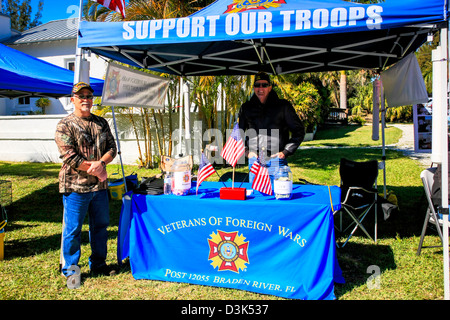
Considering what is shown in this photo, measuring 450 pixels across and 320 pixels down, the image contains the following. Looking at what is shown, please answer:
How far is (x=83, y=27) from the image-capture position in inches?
137

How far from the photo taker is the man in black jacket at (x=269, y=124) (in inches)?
159

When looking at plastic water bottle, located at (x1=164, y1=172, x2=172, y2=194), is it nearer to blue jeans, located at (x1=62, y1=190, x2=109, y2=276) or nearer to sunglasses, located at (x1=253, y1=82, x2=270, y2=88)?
blue jeans, located at (x1=62, y1=190, x2=109, y2=276)

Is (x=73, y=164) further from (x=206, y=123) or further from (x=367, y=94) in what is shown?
(x=367, y=94)

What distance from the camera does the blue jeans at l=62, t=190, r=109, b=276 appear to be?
314 cm

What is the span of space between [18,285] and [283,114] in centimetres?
337

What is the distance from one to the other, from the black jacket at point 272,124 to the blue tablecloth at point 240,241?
0.90 meters

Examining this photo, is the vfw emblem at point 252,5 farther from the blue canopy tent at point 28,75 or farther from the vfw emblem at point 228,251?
the blue canopy tent at point 28,75

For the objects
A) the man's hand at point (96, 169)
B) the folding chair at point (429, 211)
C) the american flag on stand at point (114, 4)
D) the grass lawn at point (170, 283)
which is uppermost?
the american flag on stand at point (114, 4)

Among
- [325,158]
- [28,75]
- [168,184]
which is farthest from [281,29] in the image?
[325,158]

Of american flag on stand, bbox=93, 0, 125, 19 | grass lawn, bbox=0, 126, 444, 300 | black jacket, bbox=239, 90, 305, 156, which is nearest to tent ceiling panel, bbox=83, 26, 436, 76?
american flag on stand, bbox=93, 0, 125, 19

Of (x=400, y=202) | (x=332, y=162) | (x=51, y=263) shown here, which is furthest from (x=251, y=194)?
(x=332, y=162)

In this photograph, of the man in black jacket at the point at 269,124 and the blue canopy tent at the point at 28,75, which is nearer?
the man in black jacket at the point at 269,124

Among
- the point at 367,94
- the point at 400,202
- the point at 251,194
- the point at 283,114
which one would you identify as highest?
the point at 367,94

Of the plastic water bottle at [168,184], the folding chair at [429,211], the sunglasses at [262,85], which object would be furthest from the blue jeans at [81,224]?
the folding chair at [429,211]
